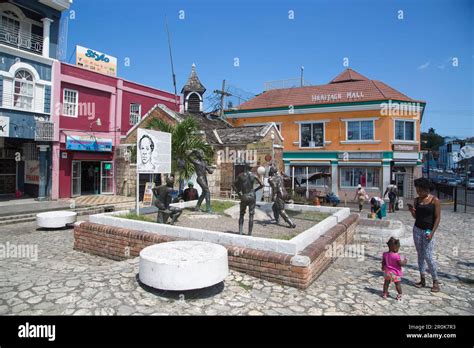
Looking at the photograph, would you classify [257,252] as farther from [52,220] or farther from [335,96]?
[335,96]

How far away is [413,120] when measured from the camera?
22.2 m

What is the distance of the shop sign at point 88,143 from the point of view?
57.4 ft

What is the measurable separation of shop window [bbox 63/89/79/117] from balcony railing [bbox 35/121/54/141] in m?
1.45

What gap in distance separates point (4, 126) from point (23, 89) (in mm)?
2310

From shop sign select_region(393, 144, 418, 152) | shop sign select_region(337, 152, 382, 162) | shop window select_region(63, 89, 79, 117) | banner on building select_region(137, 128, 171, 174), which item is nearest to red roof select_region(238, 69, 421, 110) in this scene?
shop sign select_region(393, 144, 418, 152)

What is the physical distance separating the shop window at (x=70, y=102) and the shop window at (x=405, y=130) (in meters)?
21.0

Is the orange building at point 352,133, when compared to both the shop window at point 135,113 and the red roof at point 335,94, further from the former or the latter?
the shop window at point 135,113

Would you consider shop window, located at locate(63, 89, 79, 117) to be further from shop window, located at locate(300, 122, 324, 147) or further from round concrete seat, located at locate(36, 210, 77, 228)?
shop window, located at locate(300, 122, 324, 147)

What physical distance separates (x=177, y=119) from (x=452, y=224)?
14709 mm

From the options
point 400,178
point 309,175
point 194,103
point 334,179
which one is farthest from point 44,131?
point 400,178

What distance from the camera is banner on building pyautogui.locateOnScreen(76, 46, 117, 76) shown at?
1983cm

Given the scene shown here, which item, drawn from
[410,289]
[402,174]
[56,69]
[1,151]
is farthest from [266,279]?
[402,174]

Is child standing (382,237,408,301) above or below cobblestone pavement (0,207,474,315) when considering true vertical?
above
